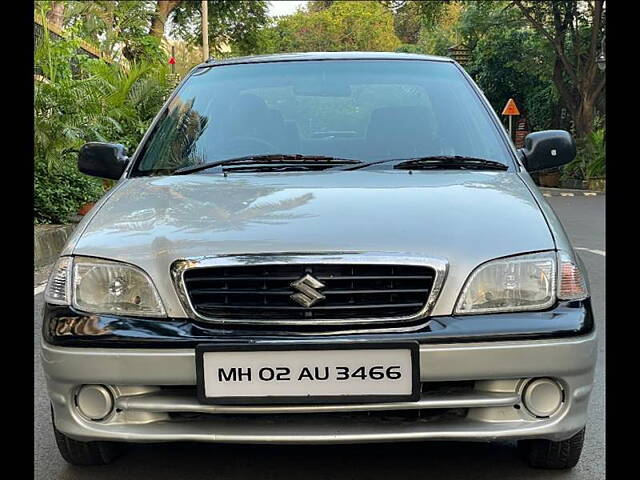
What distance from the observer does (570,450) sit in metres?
3.21

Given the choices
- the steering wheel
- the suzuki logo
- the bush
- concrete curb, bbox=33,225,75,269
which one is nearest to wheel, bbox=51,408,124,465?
the suzuki logo

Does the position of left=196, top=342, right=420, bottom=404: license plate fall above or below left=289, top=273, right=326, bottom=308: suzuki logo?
below

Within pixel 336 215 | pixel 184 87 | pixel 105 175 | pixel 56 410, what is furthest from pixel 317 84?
pixel 56 410

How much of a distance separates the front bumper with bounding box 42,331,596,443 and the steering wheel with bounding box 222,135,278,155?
4.36 feet

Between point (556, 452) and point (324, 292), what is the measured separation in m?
1.06

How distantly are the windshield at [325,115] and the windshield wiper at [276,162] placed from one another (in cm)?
4

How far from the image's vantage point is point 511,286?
2.90m

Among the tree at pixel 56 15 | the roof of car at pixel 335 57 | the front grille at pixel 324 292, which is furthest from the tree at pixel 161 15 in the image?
the front grille at pixel 324 292

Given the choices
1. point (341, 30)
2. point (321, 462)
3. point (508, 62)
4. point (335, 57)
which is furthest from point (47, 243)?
point (341, 30)

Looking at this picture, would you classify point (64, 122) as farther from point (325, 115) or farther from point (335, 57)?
point (325, 115)

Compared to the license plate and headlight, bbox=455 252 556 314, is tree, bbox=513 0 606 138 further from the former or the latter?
the license plate

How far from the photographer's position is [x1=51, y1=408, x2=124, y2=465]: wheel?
3.25m

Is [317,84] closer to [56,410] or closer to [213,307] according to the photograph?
[213,307]
